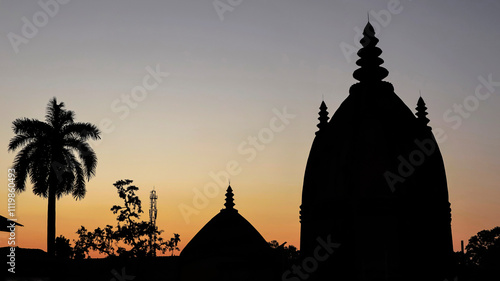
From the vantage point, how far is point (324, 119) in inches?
1043

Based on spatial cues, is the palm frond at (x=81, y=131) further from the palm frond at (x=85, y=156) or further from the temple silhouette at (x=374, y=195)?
the temple silhouette at (x=374, y=195)

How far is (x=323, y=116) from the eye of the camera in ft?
87.2

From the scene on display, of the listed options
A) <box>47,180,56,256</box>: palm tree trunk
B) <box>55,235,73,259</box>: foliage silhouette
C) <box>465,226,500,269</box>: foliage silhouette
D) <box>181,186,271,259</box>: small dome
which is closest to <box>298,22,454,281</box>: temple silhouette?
<box>181,186,271,259</box>: small dome

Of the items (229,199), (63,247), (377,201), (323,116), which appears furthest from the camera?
(63,247)

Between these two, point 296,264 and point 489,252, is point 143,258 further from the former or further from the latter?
point 489,252

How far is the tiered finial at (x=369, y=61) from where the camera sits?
83.1 ft

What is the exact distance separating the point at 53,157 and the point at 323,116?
15382 millimetres

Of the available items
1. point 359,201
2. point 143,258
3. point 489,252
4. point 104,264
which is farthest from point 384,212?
point 489,252

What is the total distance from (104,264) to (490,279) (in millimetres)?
22711

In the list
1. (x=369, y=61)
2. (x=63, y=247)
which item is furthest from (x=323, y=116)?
(x=63, y=247)

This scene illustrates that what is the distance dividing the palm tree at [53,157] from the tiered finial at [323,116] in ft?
46.5

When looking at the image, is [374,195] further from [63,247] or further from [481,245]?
[481,245]

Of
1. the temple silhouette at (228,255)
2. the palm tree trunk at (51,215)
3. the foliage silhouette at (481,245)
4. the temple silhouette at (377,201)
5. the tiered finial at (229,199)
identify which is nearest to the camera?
the temple silhouette at (377,201)

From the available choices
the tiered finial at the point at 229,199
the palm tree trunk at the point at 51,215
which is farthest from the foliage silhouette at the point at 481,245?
the palm tree trunk at the point at 51,215
